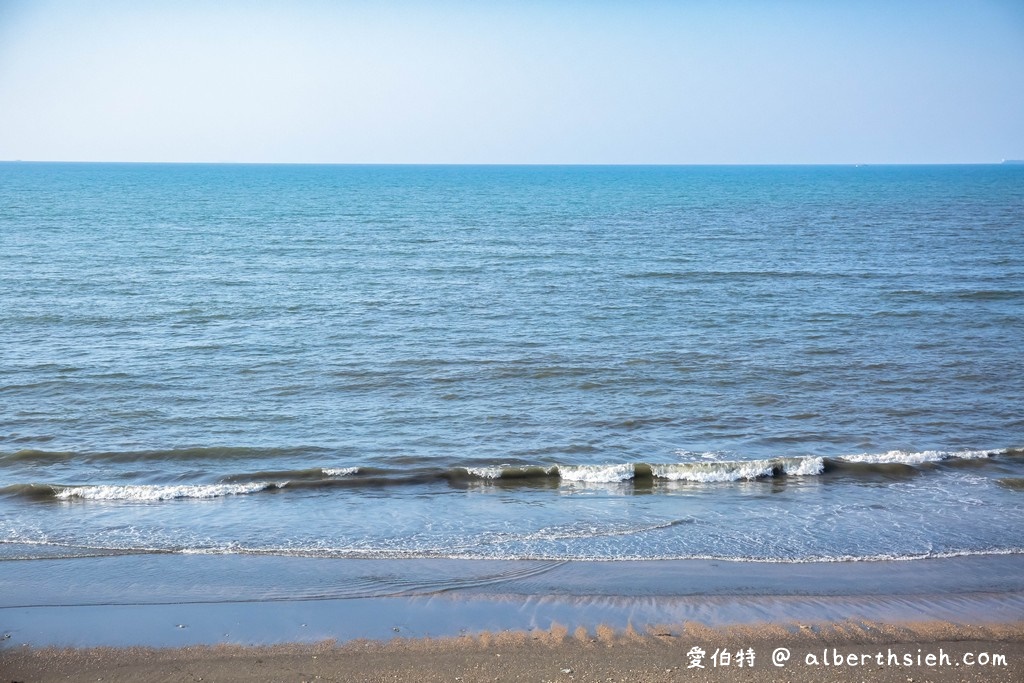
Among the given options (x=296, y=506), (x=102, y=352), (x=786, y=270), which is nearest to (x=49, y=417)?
(x=102, y=352)

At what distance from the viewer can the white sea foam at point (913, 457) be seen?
49.1ft

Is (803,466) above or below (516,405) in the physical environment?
below

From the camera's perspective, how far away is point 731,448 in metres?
15.7

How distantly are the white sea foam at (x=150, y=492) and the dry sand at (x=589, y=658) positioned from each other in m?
4.96

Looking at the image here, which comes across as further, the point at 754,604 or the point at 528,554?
the point at 528,554

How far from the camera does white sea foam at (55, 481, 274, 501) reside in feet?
44.3

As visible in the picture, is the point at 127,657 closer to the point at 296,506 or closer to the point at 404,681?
the point at 404,681

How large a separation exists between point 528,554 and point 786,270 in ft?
92.0

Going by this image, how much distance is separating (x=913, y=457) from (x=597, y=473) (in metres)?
5.76

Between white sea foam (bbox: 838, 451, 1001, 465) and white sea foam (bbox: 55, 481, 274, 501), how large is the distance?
10.4 metres

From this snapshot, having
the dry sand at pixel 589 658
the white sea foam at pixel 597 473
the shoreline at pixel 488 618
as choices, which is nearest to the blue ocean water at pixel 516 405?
the white sea foam at pixel 597 473

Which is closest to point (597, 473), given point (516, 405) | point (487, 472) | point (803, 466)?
point (487, 472)

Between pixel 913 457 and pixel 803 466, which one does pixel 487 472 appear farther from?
pixel 913 457

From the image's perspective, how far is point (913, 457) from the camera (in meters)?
15.1
